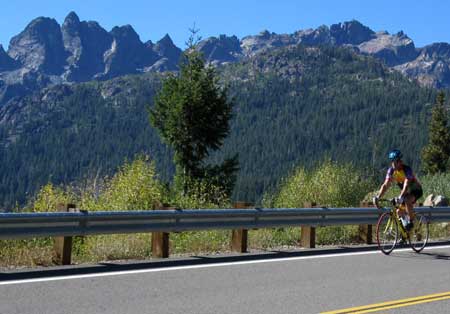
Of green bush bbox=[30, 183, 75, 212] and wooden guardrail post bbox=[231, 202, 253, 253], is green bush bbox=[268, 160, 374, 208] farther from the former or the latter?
wooden guardrail post bbox=[231, 202, 253, 253]

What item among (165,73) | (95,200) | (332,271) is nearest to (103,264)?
(332,271)

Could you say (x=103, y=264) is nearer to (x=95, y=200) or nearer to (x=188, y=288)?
(x=188, y=288)

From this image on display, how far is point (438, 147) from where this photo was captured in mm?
61781

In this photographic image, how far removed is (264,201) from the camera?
21219 millimetres

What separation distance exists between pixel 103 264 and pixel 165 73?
22340mm

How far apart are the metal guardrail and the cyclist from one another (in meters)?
1.12

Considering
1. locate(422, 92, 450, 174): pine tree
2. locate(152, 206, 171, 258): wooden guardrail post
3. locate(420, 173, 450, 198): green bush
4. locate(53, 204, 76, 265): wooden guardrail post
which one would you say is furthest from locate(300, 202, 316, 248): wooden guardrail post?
locate(422, 92, 450, 174): pine tree

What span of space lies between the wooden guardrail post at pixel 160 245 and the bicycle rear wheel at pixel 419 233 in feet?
15.7

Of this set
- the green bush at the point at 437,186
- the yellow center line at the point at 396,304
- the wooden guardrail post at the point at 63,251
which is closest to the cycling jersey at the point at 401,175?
the yellow center line at the point at 396,304

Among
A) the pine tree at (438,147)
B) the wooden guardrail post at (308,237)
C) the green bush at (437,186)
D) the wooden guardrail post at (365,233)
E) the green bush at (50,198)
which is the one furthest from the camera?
the pine tree at (438,147)

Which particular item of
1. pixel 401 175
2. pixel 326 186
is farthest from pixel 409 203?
pixel 326 186

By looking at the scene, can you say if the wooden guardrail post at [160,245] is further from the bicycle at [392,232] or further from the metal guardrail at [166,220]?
the bicycle at [392,232]

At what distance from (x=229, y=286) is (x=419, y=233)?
6.08 m

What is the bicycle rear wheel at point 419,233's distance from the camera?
1218 cm
